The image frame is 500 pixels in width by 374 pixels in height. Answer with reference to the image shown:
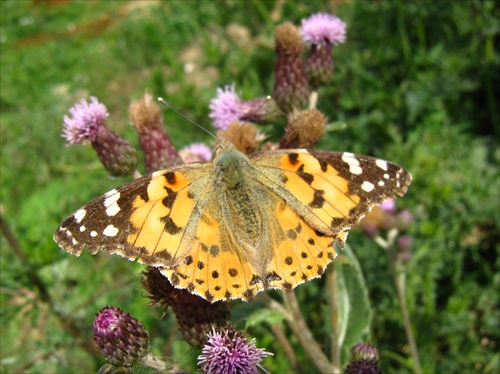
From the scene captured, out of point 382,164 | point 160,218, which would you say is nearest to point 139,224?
point 160,218

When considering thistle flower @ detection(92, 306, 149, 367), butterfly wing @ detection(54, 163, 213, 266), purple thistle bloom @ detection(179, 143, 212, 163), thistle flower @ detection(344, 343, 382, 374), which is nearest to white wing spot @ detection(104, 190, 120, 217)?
butterfly wing @ detection(54, 163, 213, 266)

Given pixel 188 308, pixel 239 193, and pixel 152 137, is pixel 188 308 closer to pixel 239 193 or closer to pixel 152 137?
pixel 239 193

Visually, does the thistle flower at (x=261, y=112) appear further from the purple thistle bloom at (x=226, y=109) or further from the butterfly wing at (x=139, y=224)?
the butterfly wing at (x=139, y=224)

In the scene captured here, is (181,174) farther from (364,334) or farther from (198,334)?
(364,334)

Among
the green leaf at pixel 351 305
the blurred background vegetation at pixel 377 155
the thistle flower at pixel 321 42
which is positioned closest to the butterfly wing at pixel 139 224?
the blurred background vegetation at pixel 377 155

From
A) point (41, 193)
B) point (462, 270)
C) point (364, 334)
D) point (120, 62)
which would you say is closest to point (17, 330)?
point (41, 193)

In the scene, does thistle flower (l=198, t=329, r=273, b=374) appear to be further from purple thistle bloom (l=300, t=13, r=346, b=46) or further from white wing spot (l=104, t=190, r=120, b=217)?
purple thistle bloom (l=300, t=13, r=346, b=46)
